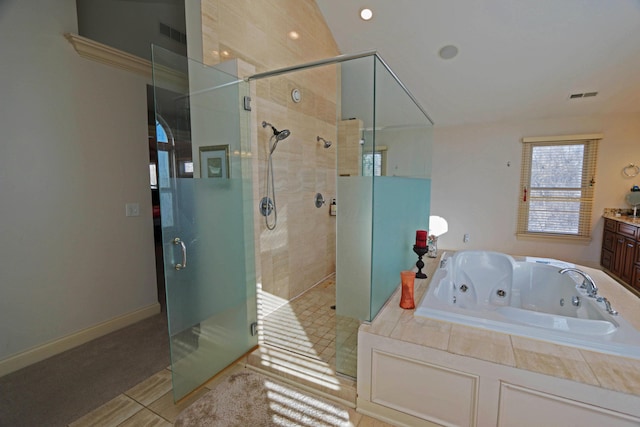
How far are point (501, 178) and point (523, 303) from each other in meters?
2.79

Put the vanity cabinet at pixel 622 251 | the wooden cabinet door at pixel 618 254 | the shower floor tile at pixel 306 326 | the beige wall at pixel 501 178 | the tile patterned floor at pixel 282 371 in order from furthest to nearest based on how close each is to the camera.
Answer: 1. the beige wall at pixel 501 178
2. the wooden cabinet door at pixel 618 254
3. the vanity cabinet at pixel 622 251
4. the shower floor tile at pixel 306 326
5. the tile patterned floor at pixel 282 371

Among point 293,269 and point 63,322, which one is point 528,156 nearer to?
point 293,269

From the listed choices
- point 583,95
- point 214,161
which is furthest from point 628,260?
point 214,161

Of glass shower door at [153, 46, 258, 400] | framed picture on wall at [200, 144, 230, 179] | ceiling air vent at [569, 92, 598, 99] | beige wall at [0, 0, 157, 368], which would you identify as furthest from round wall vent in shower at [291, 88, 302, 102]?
ceiling air vent at [569, 92, 598, 99]

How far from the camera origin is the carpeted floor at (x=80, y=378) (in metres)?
1.71

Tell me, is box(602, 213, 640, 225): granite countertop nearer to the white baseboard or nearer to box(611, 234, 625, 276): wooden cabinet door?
box(611, 234, 625, 276): wooden cabinet door

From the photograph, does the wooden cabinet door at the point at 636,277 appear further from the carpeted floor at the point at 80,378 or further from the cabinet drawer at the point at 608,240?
the carpeted floor at the point at 80,378

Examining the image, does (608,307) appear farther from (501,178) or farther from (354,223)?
(501,178)

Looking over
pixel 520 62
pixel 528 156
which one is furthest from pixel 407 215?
pixel 528 156

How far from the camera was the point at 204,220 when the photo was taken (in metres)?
1.93

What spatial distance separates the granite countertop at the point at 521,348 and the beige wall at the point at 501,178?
3.22 meters

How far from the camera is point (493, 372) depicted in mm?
1384

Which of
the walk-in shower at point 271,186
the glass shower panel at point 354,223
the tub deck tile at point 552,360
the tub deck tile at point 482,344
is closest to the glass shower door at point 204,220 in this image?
the walk-in shower at point 271,186

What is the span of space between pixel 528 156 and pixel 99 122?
565 cm
